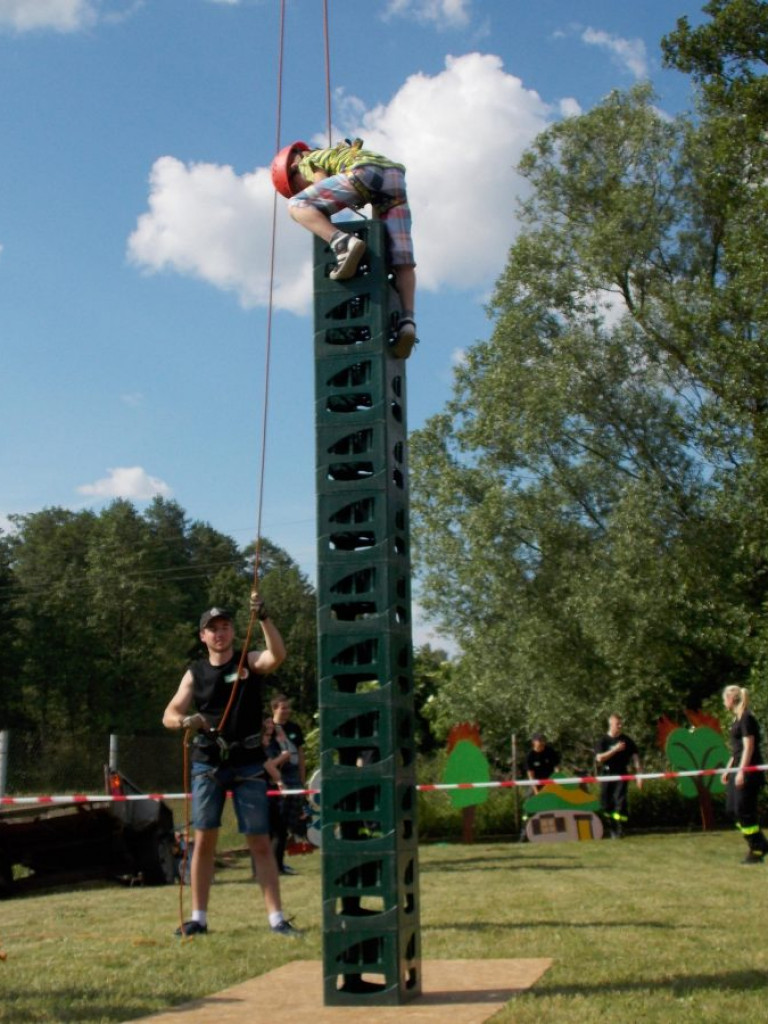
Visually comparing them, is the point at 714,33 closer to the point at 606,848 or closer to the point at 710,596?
the point at 710,596

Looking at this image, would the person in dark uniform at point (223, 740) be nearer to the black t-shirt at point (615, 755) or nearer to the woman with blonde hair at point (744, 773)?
the woman with blonde hair at point (744, 773)

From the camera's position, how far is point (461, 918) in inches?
329

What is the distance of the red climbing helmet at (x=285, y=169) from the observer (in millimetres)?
6168

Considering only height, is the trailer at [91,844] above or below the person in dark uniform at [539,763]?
below

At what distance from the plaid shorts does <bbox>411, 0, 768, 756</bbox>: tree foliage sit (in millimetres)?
21004

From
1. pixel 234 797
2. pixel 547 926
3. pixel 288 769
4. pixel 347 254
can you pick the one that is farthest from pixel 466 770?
pixel 347 254

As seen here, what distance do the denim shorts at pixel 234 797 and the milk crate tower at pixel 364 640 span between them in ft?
5.92

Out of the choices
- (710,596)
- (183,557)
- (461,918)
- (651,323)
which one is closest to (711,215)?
(651,323)

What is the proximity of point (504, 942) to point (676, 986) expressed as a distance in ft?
6.10

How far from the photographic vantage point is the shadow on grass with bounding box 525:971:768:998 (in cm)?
505

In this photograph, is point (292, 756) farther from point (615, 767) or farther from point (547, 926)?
point (547, 926)

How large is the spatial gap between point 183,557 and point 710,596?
→ 75.2m

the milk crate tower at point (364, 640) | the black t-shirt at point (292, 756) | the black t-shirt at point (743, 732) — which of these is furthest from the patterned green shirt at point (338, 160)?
the black t-shirt at point (292, 756)

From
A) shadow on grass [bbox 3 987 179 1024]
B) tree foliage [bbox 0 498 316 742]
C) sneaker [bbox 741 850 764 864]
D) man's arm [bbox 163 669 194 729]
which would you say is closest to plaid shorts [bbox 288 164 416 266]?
man's arm [bbox 163 669 194 729]
